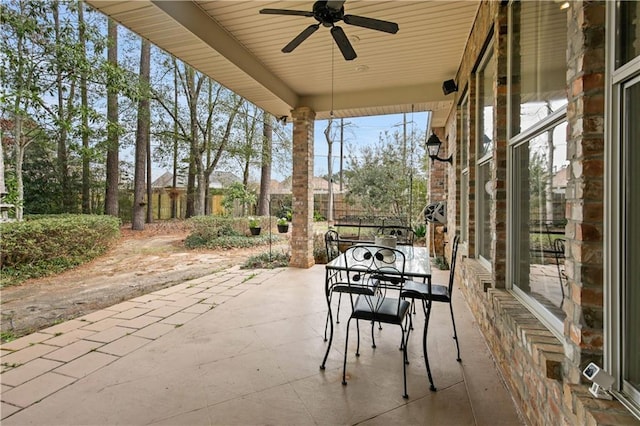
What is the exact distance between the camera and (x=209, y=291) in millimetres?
4527

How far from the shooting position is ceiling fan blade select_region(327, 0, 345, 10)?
88.7 inches

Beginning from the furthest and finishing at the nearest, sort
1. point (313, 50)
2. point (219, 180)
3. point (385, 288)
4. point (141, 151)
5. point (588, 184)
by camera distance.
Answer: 1. point (219, 180)
2. point (141, 151)
3. point (313, 50)
4. point (385, 288)
5. point (588, 184)

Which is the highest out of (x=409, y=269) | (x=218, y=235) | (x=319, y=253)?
(x=409, y=269)

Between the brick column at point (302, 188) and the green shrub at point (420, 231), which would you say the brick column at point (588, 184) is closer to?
the brick column at point (302, 188)

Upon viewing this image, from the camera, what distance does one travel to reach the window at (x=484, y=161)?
3178 mm

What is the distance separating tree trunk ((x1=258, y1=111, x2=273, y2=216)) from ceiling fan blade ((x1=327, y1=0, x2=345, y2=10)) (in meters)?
10.1

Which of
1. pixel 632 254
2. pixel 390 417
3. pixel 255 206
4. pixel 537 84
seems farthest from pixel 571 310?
pixel 255 206

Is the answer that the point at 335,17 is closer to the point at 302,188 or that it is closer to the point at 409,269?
the point at 409,269

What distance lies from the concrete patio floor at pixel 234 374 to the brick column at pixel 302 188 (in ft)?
7.47

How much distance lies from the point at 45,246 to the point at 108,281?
4.78 feet

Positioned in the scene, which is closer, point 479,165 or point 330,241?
point 479,165

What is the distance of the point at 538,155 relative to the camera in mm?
2037

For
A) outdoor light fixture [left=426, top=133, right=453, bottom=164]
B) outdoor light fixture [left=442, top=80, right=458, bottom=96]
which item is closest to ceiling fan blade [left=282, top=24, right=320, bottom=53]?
outdoor light fixture [left=442, top=80, right=458, bottom=96]

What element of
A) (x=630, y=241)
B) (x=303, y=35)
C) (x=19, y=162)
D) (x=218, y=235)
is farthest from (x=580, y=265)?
(x=218, y=235)
